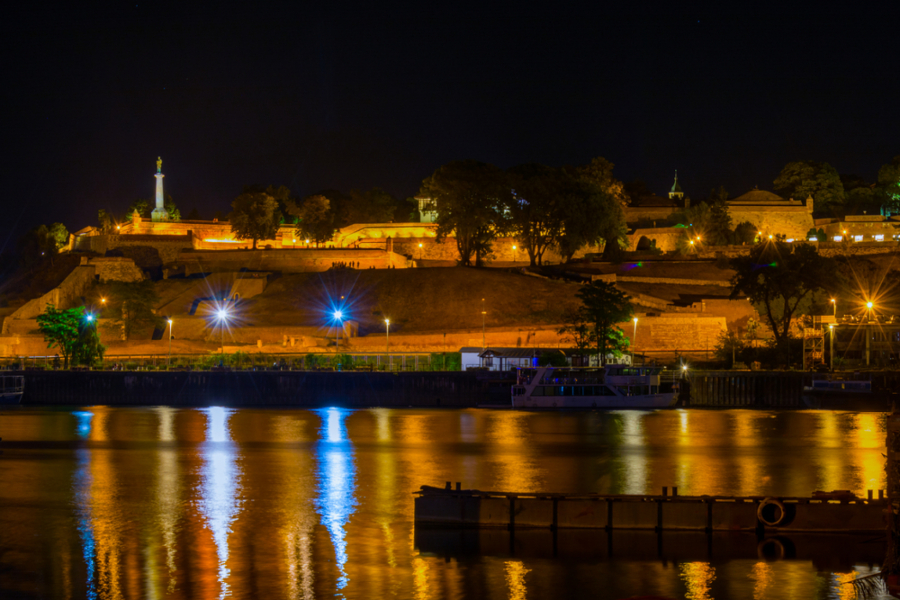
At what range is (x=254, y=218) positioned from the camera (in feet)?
314

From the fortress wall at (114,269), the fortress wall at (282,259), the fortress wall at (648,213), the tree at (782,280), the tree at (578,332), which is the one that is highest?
the fortress wall at (648,213)

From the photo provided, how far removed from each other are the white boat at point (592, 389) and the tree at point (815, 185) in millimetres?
63703

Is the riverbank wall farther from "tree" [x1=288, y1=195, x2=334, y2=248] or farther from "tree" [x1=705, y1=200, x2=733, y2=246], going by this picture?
"tree" [x1=288, y1=195, x2=334, y2=248]

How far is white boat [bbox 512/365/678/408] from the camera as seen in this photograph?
51719 mm

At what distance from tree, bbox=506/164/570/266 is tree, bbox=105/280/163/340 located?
30.1 meters

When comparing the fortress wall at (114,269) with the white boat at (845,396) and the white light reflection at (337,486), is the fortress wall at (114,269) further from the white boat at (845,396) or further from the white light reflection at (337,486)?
the white boat at (845,396)

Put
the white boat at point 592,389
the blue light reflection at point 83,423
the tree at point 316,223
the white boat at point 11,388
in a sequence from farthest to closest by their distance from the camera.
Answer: the tree at point 316,223 < the white boat at point 11,388 < the white boat at point 592,389 < the blue light reflection at point 83,423

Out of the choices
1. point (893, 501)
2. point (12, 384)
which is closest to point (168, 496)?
point (893, 501)

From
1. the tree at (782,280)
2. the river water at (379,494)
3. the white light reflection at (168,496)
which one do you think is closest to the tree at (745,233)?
the tree at (782,280)

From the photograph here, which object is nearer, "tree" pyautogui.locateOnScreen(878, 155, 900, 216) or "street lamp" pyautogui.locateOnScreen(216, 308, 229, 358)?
"street lamp" pyautogui.locateOnScreen(216, 308, 229, 358)

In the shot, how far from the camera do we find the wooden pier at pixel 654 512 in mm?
20203

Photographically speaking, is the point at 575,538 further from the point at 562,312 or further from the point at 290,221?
the point at 290,221

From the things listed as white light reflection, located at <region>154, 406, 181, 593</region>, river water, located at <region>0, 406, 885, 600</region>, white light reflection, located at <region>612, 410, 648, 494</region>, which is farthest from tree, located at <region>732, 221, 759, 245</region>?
white light reflection, located at <region>154, 406, 181, 593</region>

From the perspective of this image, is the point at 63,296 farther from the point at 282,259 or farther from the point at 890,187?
the point at 890,187
